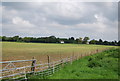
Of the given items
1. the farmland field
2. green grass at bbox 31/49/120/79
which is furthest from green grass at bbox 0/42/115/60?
green grass at bbox 31/49/120/79

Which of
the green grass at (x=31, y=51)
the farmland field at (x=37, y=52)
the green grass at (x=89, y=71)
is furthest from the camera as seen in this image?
the green grass at (x=31, y=51)

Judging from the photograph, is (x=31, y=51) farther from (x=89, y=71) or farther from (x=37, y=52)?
(x=89, y=71)

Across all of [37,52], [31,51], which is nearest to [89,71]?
[37,52]

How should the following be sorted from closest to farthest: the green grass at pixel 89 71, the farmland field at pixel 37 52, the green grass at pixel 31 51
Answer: the green grass at pixel 89 71 → the farmland field at pixel 37 52 → the green grass at pixel 31 51

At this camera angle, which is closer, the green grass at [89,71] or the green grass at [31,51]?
the green grass at [89,71]

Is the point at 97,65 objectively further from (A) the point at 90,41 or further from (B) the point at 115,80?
(A) the point at 90,41

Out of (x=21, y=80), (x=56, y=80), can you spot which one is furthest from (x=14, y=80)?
(x=56, y=80)

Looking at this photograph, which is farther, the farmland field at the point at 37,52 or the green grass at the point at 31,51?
the green grass at the point at 31,51

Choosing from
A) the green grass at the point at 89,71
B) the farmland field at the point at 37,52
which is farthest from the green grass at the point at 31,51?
the green grass at the point at 89,71

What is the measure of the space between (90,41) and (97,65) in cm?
17851

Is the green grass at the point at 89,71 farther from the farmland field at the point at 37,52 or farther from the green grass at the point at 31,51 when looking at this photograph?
the green grass at the point at 31,51

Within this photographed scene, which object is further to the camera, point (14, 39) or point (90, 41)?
point (90, 41)

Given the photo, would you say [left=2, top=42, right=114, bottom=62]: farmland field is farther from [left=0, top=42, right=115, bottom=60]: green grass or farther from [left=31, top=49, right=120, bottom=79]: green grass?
[left=31, top=49, right=120, bottom=79]: green grass

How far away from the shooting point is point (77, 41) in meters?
191
